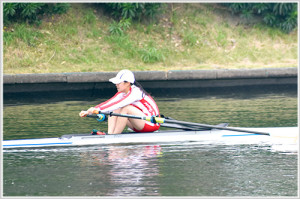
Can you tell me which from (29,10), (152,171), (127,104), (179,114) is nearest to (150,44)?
(29,10)

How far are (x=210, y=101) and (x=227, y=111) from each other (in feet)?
5.12

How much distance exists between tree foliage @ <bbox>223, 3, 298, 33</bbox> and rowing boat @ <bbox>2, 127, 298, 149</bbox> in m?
10.8

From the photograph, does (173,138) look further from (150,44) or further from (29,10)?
(29,10)

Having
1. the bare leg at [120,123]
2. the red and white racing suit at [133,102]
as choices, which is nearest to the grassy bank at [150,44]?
the bare leg at [120,123]

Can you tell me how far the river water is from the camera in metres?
5.98

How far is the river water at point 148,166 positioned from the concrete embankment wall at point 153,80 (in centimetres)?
357

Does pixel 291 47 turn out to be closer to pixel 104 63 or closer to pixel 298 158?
pixel 104 63

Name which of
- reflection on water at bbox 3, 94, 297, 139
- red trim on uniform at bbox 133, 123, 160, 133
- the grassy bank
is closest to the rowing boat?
red trim on uniform at bbox 133, 123, 160, 133

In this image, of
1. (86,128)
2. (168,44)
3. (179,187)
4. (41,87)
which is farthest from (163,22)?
(179,187)

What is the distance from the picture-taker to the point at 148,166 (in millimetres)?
7090

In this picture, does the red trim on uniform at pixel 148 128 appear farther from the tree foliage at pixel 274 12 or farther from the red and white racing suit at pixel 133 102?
the tree foliage at pixel 274 12

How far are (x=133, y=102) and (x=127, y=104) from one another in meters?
0.14

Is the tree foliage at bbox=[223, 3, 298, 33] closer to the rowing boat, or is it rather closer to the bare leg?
the rowing boat

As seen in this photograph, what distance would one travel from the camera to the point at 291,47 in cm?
1862
